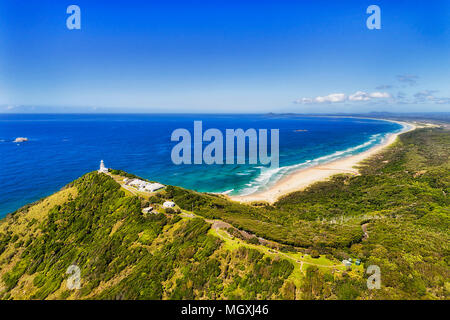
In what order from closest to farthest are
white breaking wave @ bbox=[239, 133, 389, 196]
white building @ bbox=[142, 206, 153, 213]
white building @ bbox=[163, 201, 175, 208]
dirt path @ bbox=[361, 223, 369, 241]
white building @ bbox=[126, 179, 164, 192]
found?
dirt path @ bbox=[361, 223, 369, 241]
white building @ bbox=[142, 206, 153, 213]
white building @ bbox=[163, 201, 175, 208]
white building @ bbox=[126, 179, 164, 192]
white breaking wave @ bbox=[239, 133, 389, 196]

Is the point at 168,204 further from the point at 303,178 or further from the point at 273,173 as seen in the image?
the point at 303,178

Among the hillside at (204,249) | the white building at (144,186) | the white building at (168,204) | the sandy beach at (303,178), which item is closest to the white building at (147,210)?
the hillside at (204,249)

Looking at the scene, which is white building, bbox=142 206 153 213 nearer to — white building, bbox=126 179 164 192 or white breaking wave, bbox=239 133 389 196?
white building, bbox=126 179 164 192

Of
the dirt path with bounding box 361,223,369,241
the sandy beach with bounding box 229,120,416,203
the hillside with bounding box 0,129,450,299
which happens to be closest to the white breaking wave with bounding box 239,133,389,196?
the sandy beach with bounding box 229,120,416,203

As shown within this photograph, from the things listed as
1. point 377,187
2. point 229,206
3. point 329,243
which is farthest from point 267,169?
point 329,243

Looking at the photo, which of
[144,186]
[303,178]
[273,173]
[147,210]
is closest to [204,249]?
[147,210]

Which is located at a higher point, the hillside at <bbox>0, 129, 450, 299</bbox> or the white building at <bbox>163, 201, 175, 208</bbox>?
the white building at <bbox>163, 201, 175, 208</bbox>

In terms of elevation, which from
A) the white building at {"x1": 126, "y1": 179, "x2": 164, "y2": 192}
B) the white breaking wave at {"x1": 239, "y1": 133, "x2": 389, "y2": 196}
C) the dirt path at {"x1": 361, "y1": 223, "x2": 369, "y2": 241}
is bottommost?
the dirt path at {"x1": 361, "y1": 223, "x2": 369, "y2": 241}

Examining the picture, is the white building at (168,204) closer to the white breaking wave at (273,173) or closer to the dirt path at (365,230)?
the dirt path at (365,230)
